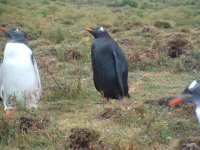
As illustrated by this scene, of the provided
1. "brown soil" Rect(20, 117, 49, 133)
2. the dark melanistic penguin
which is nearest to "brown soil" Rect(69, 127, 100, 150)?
"brown soil" Rect(20, 117, 49, 133)

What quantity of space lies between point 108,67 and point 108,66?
16 millimetres

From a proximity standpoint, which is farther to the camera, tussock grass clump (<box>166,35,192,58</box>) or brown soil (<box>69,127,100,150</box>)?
tussock grass clump (<box>166,35,192,58</box>)

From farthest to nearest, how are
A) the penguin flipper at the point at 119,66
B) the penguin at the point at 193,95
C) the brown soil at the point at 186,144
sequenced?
1. the penguin flipper at the point at 119,66
2. the penguin at the point at 193,95
3. the brown soil at the point at 186,144

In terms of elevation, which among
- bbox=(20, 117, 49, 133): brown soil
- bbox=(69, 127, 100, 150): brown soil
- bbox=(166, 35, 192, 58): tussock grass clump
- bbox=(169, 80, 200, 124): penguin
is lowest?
bbox=(166, 35, 192, 58): tussock grass clump

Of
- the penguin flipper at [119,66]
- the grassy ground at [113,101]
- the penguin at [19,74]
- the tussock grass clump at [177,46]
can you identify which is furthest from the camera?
the tussock grass clump at [177,46]

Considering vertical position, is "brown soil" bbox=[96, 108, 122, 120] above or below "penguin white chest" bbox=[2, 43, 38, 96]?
below

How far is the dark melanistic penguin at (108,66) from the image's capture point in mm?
7930

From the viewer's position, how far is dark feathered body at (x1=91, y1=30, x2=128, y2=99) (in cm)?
793

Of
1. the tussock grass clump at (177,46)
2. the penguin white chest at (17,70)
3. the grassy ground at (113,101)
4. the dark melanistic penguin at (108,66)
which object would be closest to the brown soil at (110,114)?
the grassy ground at (113,101)

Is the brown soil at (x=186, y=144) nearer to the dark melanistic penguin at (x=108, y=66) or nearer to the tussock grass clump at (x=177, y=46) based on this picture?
the dark melanistic penguin at (x=108, y=66)

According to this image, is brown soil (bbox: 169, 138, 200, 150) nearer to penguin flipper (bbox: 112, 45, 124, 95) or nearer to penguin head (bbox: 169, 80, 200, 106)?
penguin head (bbox: 169, 80, 200, 106)

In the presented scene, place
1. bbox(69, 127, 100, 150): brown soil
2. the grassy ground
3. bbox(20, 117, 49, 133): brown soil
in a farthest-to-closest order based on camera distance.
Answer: bbox(20, 117, 49, 133): brown soil
the grassy ground
bbox(69, 127, 100, 150): brown soil

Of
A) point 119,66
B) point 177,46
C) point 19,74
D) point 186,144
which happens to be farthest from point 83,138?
point 177,46

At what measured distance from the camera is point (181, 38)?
1264 cm
